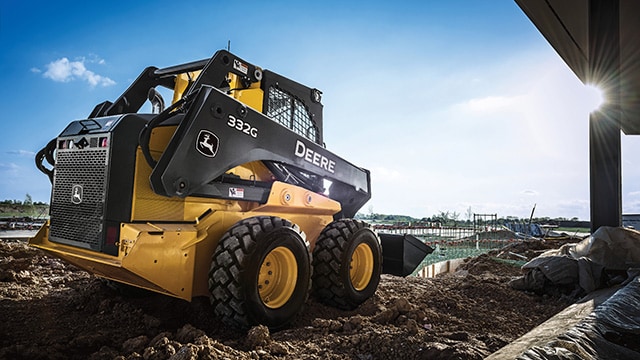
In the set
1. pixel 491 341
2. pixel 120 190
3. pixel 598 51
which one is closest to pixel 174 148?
pixel 120 190

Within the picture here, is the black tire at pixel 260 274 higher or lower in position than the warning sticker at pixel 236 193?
lower

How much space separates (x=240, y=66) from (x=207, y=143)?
142cm

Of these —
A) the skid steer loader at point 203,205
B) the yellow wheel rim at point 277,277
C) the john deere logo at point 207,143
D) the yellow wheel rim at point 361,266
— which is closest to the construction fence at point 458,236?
the yellow wheel rim at point 361,266

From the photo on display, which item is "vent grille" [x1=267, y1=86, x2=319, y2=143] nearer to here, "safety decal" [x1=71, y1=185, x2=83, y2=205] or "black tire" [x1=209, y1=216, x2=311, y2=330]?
"black tire" [x1=209, y1=216, x2=311, y2=330]

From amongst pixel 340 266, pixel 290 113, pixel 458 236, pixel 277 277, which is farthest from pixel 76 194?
pixel 458 236

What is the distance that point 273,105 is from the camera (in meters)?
4.53

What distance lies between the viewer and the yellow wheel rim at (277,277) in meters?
3.53

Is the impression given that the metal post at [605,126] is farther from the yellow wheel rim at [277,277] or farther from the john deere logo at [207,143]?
the john deere logo at [207,143]

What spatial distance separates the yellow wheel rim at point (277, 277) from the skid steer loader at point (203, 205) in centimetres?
1

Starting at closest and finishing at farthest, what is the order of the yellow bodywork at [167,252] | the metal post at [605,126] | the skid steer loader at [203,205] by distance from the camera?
the yellow bodywork at [167,252]
the skid steer loader at [203,205]
the metal post at [605,126]

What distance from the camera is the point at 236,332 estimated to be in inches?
129

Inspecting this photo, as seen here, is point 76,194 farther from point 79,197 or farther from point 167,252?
point 167,252

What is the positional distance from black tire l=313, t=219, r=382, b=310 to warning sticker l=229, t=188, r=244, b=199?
113cm

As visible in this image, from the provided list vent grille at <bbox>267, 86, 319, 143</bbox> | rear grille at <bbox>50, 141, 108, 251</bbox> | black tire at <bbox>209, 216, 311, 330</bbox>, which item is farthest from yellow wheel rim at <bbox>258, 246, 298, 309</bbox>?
vent grille at <bbox>267, 86, 319, 143</bbox>
